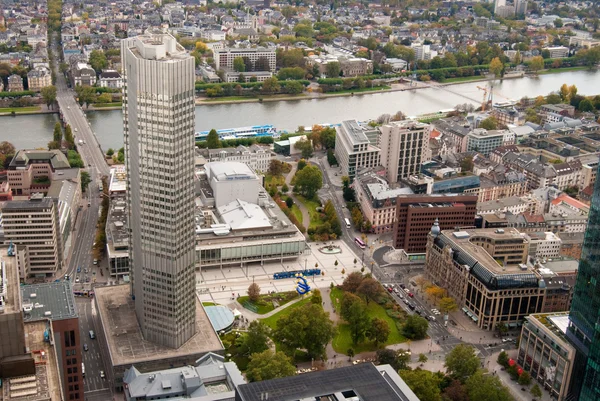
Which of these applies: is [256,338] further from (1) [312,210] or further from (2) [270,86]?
(2) [270,86]

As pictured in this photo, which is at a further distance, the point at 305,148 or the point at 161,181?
the point at 305,148

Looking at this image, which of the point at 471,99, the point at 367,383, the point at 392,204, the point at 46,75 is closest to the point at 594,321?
the point at 367,383

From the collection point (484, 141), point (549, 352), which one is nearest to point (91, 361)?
point (549, 352)

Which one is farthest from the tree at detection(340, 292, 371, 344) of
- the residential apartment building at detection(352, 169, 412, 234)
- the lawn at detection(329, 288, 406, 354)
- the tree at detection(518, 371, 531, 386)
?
the residential apartment building at detection(352, 169, 412, 234)

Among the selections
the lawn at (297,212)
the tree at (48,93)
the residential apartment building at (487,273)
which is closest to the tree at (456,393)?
the residential apartment building at (487,273)

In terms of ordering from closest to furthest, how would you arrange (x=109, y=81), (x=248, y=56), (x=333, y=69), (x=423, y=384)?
1. (x=423, y=384)
2. (x=109, y=81)
3. (x=333, y=69)
4. (x=248, y=56)

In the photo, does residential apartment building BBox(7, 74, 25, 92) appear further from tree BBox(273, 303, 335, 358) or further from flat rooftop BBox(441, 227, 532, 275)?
tree BBox(273, 303, 335, 358)

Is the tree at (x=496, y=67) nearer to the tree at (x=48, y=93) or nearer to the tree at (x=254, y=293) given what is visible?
A: the tree at (x=48, y=93)
